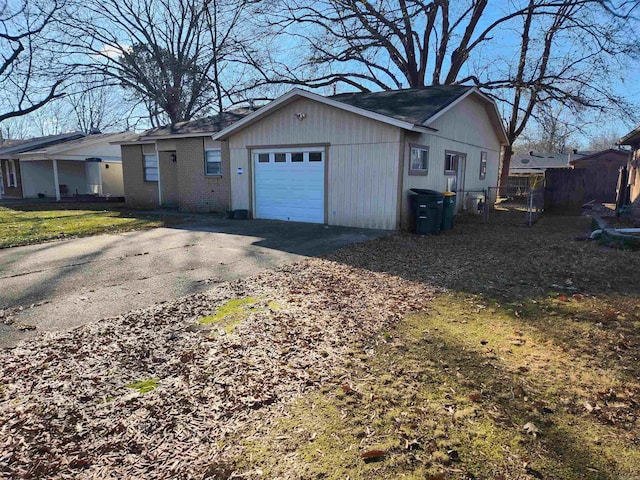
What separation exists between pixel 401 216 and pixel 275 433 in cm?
885

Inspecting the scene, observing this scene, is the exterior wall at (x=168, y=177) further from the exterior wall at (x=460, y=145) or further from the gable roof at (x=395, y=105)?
the exterior wall at (x=460, y=145)

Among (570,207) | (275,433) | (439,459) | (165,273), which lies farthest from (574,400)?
(570,207)

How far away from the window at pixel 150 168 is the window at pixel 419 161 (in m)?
11.7

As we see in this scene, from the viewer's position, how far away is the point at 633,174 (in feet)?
45.1

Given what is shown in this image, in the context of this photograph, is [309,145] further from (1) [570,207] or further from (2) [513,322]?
(1) [570,207]

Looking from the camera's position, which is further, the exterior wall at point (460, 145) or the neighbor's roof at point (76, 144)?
the neighbor's roof at point (76, 144)

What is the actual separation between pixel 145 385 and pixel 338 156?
29.7ft

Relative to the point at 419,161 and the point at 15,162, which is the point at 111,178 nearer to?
the point at 15,162

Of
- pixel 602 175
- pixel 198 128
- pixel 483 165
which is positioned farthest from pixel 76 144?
pixel 602 175

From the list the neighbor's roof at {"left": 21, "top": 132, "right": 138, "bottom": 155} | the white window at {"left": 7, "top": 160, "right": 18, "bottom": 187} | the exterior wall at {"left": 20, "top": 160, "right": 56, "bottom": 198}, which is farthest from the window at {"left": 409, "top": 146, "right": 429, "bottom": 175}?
the white window at {"left": 7, "top": 160, "right": 18, "bottom": 187}

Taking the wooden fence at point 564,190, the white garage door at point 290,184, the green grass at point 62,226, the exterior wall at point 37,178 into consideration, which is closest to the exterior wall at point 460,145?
the white garage door at point 290,184

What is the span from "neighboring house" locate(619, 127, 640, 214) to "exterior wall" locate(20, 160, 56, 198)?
30.6 meters

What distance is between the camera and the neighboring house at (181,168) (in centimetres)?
1554

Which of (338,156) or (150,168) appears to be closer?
(338,156)
